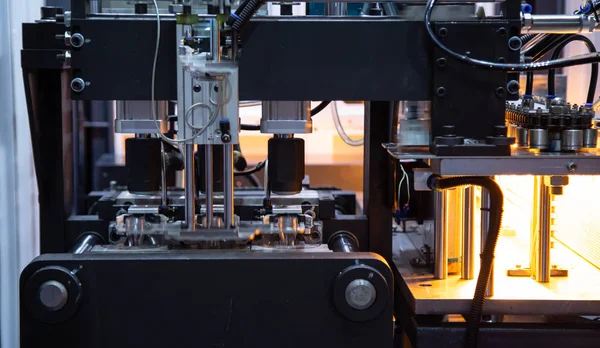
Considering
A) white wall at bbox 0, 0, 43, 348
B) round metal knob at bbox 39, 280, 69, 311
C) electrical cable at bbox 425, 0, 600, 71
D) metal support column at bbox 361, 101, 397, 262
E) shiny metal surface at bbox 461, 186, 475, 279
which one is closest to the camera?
round metal knob at bbox 39, 280, 69, 311

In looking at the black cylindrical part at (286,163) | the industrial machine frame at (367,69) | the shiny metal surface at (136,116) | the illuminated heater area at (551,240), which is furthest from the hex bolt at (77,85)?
the illuminated heater area at (551,240)

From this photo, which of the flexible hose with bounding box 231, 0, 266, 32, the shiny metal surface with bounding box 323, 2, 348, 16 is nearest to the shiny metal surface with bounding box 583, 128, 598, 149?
the shiny metal surface with bounding box 323, 2, 348, 16

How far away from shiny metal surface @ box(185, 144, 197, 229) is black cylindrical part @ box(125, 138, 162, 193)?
6.5 inches

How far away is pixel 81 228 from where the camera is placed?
149 centimetres

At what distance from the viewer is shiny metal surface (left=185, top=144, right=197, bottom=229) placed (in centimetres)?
119

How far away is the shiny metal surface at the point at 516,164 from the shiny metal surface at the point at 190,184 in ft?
1.08

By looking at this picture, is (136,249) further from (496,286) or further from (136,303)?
(496,286)

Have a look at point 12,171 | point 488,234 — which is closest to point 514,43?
point 488,234

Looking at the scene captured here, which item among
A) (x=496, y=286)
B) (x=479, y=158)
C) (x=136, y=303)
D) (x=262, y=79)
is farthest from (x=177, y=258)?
(x=496, y=286)

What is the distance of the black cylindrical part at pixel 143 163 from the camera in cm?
133

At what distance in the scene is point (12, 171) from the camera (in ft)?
6.25

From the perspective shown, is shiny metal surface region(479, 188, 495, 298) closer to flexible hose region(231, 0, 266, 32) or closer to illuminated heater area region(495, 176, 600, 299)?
illuminated heater area region(495, 176, 600, 299)

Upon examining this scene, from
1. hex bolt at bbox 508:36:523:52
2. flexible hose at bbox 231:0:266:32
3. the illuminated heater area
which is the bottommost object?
the illuminated heater area

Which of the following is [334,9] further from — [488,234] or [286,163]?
[488,234]
